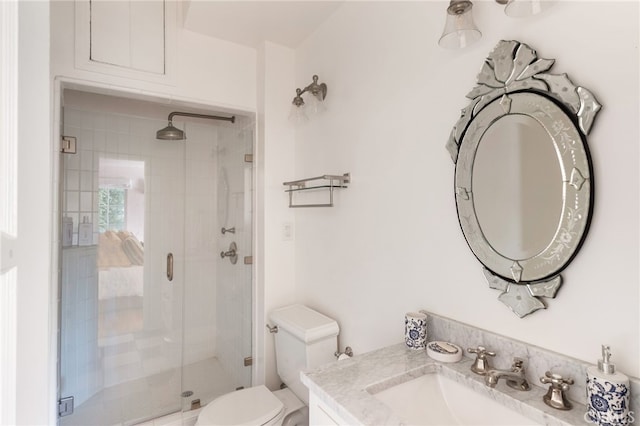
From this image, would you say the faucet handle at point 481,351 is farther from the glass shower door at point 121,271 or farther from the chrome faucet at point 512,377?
the glass shower door at point 121,271

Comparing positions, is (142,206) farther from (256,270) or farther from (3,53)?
(3,53)

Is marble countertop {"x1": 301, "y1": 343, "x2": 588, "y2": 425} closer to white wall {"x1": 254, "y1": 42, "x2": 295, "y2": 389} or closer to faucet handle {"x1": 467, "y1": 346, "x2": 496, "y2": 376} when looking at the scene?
faucet handle {"x1": 467, "y1": 346, "x2": 496, "y2": 376}

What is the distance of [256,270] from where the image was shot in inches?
87.1

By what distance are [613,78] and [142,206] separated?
2.66m

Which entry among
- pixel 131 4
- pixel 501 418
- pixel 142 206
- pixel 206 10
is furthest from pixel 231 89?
pixel 501 418

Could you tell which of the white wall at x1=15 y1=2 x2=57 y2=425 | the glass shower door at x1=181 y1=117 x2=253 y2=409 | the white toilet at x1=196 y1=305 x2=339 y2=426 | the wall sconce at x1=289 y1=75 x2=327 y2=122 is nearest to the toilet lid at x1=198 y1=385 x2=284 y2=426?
the white toilet at x1=196 y1=305 x2=339 y2=426

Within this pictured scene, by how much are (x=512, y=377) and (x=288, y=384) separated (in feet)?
4.31

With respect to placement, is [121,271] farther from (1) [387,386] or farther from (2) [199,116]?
(1) [387,386]

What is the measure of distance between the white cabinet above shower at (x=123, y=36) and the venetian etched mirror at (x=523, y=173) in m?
1.74

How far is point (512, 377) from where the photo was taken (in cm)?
94

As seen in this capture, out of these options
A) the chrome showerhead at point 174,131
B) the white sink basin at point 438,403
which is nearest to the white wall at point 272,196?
the chrome showerhead at point 174,131

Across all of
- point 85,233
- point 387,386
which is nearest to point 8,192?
point 387,386

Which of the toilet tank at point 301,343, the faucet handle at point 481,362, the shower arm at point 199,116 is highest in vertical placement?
the shower arm at point 199,116

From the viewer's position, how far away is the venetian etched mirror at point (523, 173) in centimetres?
88
